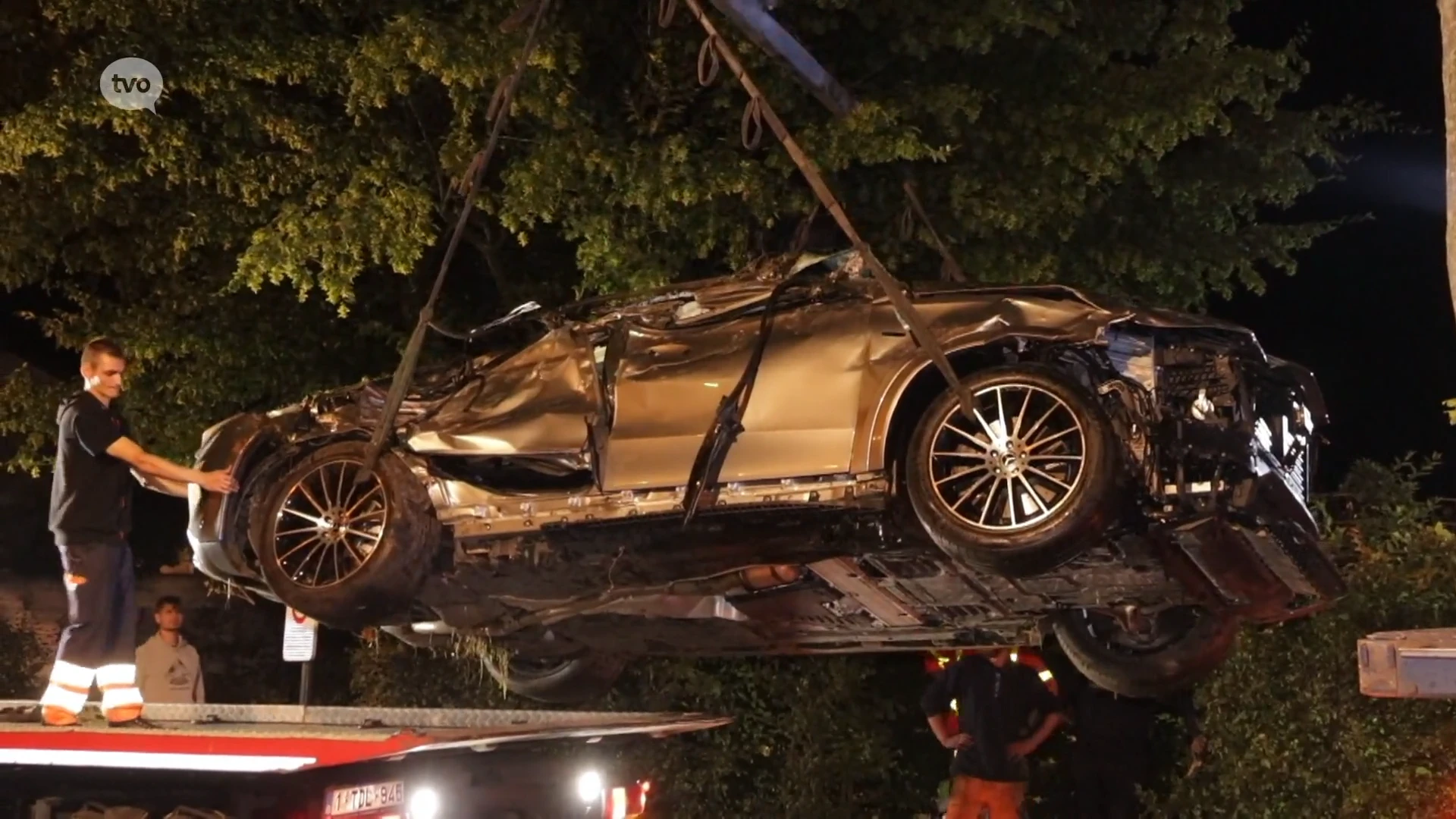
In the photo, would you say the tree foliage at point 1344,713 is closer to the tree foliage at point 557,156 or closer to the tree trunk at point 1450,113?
the tree foliage at point 557,156

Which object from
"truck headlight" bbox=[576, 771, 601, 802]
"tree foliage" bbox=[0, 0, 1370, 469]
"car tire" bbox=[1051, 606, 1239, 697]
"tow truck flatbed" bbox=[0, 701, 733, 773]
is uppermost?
"tree foliage" bbox=[0, 0, 1370, 469]

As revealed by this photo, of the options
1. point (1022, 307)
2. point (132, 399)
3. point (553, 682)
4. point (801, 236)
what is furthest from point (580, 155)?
point (1022, 307)

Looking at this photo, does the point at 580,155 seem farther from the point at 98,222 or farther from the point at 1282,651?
the point at 1282,651

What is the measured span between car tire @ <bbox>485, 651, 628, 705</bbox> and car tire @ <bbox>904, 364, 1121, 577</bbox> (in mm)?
2923

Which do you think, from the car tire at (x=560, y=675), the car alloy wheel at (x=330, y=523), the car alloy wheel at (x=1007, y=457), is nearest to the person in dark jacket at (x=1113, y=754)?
the car tire at (x=560, y=675)

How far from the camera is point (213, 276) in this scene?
11.2 m

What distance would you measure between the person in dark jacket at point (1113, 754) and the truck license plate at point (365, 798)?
5.91 m

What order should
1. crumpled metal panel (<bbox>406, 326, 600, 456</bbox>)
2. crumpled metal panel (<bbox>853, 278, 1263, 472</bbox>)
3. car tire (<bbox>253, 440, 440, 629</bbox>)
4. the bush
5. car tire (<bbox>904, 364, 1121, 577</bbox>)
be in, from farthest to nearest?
1. the bush
2. car tire (<bbox>253, 440, 440, 629</bbox>)
3. crumpled metal panel (<bbox>406, 326, 600, 456</bbox>)
4. crumpled metal panel (<bbox>853, 278, 1263, 472</bbox>)
5. car tire (<bbox>904, 364, 1121, 577</bbox>)

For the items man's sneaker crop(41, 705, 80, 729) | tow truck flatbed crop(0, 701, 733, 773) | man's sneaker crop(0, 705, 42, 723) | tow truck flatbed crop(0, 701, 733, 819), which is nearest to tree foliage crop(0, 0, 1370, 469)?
man's sneaker crop(0, 705, 42, 723)

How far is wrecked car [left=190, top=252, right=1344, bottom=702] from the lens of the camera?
16.7 feet

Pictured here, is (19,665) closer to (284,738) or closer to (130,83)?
(130,83)

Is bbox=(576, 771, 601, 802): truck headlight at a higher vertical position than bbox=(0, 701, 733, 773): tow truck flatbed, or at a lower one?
lower

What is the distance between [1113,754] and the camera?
9.40 m

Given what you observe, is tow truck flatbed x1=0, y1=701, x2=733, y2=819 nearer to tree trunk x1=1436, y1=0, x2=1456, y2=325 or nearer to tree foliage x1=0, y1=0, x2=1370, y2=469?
tree trunk x1=1436, y1=0, x2=1456, y2=325
